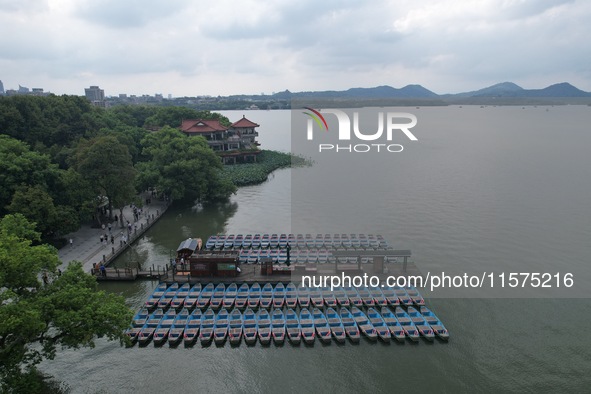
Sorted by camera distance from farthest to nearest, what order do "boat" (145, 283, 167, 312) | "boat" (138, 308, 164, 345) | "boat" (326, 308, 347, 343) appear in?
"boat" (145, 283, 167, 312), "boat" (326, 308, 347, 343), "boat" (138, 308, 164, 345)

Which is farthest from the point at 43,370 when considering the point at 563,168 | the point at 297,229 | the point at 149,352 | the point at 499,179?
the point at 563,168

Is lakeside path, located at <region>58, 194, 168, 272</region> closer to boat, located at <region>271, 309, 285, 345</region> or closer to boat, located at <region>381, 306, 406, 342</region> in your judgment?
boat, located at <region>271, 309, 285, 345</region>

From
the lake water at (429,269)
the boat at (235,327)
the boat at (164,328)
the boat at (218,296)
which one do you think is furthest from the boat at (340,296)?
the boat at (164,328)

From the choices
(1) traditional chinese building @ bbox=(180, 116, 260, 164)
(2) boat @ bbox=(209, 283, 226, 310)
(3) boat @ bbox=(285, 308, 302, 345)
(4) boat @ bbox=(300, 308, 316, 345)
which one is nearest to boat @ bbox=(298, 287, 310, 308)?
(4) boat @ bbox=(300, 308, 316, 345)

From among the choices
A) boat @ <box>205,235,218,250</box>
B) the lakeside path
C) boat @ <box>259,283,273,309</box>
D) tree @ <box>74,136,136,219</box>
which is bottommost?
boat @ <box>259,283,273,309</box>

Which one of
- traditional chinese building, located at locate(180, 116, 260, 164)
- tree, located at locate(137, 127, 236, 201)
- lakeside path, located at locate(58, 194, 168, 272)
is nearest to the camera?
lakeside path, located at locate(58, 194, 168, 272)

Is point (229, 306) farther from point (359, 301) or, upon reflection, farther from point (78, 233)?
point (78, 233)
